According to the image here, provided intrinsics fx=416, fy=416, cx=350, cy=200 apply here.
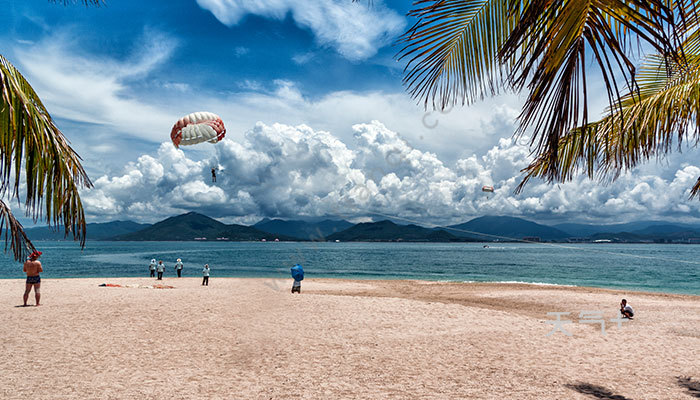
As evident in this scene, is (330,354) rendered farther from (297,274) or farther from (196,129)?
(196,129)

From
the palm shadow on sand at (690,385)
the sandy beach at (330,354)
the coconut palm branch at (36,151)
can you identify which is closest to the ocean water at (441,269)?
the sandy beach at (330,354)

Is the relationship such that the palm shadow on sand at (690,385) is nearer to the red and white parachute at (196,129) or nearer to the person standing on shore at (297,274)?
the person standing on shore at (297,274)

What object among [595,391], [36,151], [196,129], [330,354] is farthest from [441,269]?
[36,151]

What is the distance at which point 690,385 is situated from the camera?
24.5 ft

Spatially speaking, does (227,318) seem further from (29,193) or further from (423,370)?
(29,193)

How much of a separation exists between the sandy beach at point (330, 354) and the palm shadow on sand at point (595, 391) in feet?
0.11

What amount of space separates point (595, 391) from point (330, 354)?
199 inches

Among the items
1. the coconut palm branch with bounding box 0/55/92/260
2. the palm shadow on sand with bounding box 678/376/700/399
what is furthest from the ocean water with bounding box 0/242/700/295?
the coconut palm branch with bounding box 0/55/92/260

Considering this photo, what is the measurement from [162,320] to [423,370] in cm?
838

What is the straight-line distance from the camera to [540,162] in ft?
17.4

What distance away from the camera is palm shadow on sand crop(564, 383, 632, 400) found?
6766 millimetres

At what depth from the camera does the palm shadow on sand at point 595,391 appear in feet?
22.2

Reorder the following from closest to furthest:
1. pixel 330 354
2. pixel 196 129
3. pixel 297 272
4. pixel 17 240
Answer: pixel 17 240
pixel 330 354
pixel 297 272
pixel 196 129

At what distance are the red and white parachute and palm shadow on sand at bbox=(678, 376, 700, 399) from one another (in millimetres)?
21215
